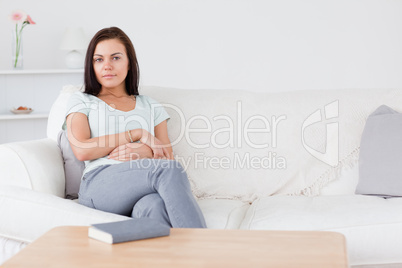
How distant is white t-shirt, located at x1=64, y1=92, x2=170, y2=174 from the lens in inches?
87.3

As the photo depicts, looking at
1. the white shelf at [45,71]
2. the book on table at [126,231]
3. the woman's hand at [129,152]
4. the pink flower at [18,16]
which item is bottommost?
the book on table at [126,231]

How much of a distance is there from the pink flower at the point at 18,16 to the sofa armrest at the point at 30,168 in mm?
2302

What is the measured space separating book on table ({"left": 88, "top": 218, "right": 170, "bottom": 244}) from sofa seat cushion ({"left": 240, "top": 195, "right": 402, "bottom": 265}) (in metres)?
0.57

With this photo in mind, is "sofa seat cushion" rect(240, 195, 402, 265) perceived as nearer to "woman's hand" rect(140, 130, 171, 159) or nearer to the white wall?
"woman's hand" rect(140, 130, 171, 159)

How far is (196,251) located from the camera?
128 centimetres

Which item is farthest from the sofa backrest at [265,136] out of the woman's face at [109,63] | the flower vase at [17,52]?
the flower vase at [17,52]

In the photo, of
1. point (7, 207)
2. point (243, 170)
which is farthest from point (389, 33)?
point (7, 207)

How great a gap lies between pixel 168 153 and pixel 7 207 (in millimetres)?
684

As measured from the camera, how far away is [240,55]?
14.5 ft

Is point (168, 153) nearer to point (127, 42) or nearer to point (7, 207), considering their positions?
point (127, 42)

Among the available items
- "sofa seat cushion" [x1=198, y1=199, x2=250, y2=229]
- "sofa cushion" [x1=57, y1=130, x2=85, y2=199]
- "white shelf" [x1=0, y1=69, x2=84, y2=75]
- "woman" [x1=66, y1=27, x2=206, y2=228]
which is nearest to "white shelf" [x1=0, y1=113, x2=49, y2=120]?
"white shelf" [x1=0, y1=69, x2=84, y2=75]

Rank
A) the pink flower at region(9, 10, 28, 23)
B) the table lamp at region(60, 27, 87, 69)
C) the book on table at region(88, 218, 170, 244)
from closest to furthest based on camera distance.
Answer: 1. the book on table at region(88, 218, 170, 244)
2. the pink flower at region(9, 10, 28, 23)
3. the table lamp at region(60, 27, 87, 69)

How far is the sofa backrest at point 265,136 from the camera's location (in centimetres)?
232

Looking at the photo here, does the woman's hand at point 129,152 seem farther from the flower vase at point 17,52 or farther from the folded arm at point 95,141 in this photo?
the flower vase at point 17,52
